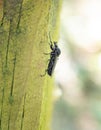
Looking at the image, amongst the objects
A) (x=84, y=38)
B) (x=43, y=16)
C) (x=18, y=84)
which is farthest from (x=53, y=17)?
(x=84, y=38)

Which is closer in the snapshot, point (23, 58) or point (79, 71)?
point (23, 58)

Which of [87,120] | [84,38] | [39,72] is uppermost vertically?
[39,72]

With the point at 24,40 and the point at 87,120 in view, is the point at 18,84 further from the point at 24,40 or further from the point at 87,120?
the point at 87,120

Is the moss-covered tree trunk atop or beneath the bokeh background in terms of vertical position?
atop

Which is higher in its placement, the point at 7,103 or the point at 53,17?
the point at 53,17

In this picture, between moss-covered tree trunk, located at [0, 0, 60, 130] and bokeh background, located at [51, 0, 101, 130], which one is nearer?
moss-covered tree trunk, located at [0, 0, 60, 130]
